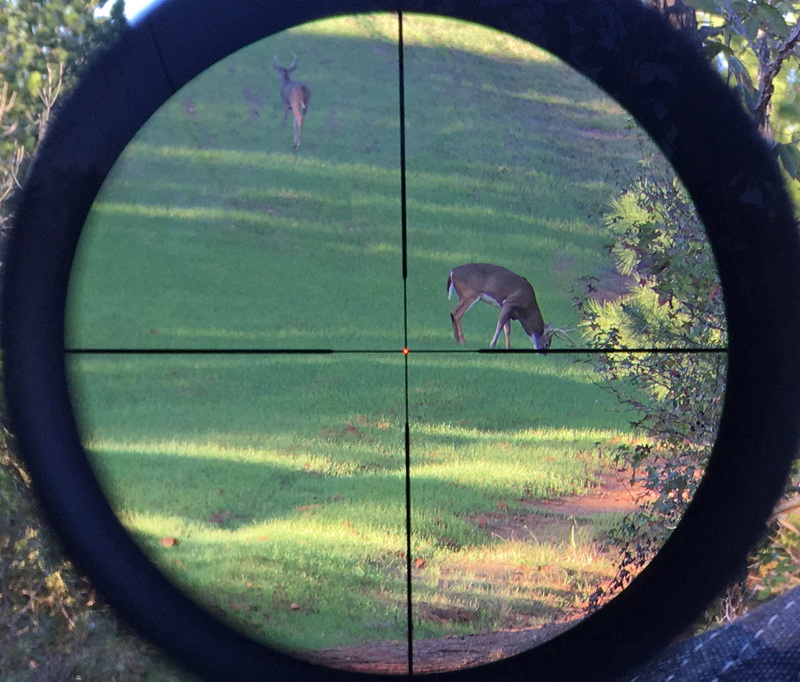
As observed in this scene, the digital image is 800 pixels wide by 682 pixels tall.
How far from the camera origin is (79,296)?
1819mm

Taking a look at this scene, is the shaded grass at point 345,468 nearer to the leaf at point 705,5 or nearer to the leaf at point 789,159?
the leaf at point 789,159

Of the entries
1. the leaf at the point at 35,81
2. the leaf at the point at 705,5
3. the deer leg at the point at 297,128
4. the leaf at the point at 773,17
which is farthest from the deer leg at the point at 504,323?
the leaf at the point at 35,81

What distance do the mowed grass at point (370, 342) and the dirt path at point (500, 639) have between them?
0.03m

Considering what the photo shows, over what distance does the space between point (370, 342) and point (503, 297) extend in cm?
42

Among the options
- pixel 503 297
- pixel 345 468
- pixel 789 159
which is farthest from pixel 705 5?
pixel 345 468

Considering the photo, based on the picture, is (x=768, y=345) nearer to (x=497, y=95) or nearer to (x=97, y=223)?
(x=497, y=95)

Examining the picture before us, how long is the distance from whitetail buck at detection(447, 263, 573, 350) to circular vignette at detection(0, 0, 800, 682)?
0.52 meters

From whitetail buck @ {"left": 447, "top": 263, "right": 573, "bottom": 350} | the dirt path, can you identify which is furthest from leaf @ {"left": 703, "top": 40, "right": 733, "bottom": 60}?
the dirt path

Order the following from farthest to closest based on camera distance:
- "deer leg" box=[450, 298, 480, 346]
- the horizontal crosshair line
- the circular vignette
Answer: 1. "deer leg" box=[450, 298, 480, 346]
2. the horizontal crosshair line
3. the circular vignette

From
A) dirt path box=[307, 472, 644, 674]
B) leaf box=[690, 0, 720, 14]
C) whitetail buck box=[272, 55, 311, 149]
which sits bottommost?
dirt path box=[307, 472, 644, 674]

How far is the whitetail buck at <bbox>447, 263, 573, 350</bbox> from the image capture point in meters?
1.98

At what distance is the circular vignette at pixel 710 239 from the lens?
168 centimetres

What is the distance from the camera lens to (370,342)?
79.9 inches

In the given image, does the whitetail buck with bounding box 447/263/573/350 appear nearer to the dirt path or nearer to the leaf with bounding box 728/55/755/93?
the dirt path
